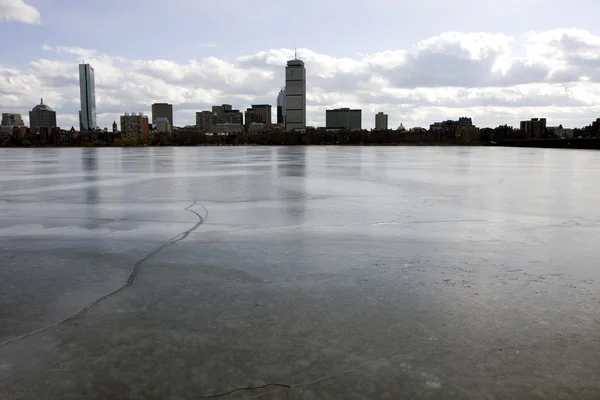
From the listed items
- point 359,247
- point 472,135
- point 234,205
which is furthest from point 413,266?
point 472,135

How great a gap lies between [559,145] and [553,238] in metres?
115

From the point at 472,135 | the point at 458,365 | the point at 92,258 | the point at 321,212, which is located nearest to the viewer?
the point at 458,365

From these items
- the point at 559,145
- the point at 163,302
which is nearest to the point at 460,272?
the point at 163,302

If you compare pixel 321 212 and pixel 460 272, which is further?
pixel 321 212

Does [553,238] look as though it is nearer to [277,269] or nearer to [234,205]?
[277,269]

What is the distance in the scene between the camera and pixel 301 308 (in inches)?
186

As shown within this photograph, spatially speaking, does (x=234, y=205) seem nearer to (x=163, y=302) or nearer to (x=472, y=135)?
(x=163, y=302)

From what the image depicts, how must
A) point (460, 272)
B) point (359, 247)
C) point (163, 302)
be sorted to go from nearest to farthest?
1. point (163, 302)
2. point (460, 272)
3. point (359, 247)

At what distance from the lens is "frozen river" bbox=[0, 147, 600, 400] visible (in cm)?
337

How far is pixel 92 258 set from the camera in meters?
6.72

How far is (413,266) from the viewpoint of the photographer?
20.4 feet

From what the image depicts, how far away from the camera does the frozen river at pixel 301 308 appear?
3.37 m

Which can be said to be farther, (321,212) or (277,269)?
(321,212)

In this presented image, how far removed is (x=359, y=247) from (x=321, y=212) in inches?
145
